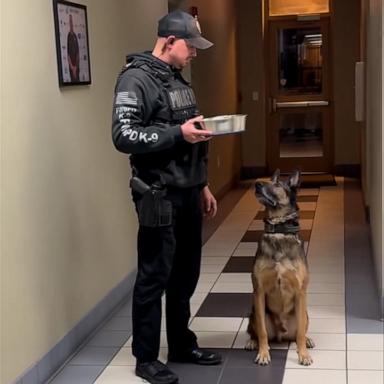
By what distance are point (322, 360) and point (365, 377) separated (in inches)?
10.5

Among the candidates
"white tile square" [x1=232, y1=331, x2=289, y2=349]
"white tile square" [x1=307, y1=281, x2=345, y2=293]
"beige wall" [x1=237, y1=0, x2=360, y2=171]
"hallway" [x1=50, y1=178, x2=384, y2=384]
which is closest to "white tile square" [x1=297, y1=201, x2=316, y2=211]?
"hallway" [x1=50, y1=178, x2=384, y2=384]

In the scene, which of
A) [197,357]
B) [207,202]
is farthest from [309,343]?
[207,202]

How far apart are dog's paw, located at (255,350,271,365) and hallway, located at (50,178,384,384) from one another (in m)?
0.03

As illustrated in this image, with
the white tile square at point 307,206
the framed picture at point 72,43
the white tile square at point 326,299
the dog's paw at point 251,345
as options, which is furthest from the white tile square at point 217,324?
the white tile square at point 307,206

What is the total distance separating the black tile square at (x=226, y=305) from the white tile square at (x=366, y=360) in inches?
32.0

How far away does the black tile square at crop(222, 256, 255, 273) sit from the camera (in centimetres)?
510

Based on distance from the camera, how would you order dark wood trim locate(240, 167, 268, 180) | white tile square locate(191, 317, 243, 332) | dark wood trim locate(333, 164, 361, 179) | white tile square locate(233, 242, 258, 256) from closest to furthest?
white tile square locate(191, 317, 243, 332) < white tile square locate(233, 242, 258, 256) < dark wood trim locate(333, 164, 361, 179) < dark wood trim locate(240, 167, 268, 180)

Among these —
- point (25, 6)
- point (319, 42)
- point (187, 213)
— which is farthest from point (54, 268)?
point (319, 42)

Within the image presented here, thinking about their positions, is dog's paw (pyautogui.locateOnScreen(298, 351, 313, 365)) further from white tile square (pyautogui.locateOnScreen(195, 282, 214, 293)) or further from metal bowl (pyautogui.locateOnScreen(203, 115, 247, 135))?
white tile square (pyautogui.locateOnScreen(195, 282, 214, 293))

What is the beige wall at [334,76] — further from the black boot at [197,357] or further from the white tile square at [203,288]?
the black boot at [197,357]

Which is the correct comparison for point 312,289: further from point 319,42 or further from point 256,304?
point 319,42

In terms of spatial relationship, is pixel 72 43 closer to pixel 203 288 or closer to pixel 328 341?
pixel 203 288

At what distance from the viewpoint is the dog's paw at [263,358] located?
3.36m

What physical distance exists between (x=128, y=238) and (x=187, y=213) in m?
1.46
